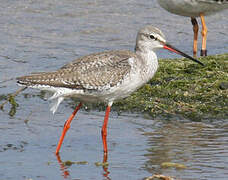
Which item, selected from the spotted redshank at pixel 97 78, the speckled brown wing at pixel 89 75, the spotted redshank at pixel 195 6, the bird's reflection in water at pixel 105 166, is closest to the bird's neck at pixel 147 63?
the spotted redshank at pixel 97 78

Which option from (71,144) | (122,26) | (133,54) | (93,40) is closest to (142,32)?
(133,54)

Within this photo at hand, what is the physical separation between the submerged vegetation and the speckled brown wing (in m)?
1.30

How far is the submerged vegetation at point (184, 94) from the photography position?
8.98 metres

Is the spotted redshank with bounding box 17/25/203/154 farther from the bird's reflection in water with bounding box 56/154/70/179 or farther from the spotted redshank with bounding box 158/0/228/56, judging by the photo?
the spotted redshank with bounding box 158/0/228/56

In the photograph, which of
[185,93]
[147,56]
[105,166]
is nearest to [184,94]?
[185,93]

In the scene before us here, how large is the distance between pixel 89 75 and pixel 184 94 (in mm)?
2359

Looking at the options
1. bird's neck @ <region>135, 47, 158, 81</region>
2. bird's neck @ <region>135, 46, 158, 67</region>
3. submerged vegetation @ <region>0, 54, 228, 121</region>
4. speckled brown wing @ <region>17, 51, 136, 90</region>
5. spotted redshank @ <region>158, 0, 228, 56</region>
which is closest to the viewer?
speckled brown wing @ <region>17, 51, 136, 90</region>

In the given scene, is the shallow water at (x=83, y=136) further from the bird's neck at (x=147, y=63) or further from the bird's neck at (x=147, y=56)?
the bird's neck at (x=147, y=56)

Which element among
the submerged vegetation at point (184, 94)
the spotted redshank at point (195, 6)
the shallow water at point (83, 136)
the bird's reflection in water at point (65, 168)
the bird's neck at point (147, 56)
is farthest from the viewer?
the spotted redshank at point (195, 6)

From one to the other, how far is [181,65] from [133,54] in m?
3.10

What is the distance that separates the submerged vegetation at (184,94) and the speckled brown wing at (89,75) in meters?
1.30

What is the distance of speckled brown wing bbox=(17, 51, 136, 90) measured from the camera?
7461 millimetres

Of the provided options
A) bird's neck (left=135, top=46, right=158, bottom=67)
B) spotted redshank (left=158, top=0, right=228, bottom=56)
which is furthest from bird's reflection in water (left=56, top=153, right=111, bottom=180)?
spotted redshank (left=158, top=0, right=228, bottom=56)

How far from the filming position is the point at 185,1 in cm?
1187
